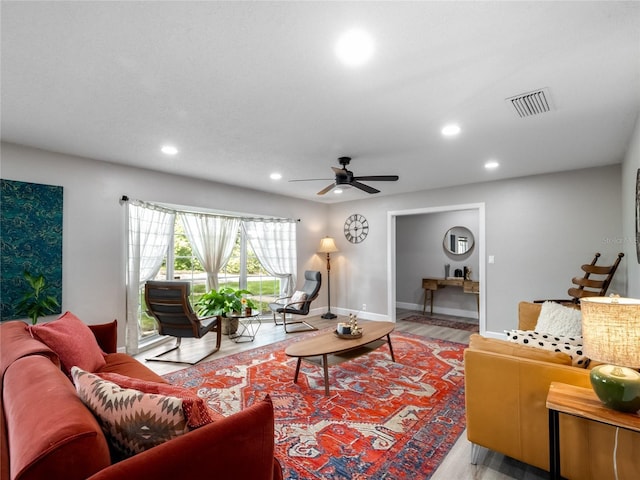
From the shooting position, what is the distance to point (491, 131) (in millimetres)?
2982

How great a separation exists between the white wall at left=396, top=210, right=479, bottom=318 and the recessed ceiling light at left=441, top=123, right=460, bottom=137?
3.98 m

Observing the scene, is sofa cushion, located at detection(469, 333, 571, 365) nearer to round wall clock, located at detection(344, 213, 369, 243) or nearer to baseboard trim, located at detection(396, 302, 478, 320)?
round wall clock, located at detection(344, 213, 369, 243)

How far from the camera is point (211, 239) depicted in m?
5.39

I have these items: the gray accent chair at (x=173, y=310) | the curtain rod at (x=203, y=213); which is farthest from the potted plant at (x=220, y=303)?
the curtain rod at (x=203, y=213)

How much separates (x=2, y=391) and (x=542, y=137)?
14.1ft

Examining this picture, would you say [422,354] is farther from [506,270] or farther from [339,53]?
[339,53]

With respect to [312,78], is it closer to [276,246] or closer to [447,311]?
[276,246]

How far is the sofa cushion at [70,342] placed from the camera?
1.98 metres

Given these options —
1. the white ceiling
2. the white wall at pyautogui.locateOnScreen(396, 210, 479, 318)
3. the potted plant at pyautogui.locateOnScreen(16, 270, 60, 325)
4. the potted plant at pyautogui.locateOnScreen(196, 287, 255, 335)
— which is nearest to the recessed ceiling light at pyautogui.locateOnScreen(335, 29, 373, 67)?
the white ceiling

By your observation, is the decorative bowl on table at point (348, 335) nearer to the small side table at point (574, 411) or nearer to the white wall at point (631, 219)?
the small side table at point (574, 411)

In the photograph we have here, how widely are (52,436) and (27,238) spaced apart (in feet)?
11.2

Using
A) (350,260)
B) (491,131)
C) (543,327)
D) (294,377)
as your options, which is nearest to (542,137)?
(491,131)

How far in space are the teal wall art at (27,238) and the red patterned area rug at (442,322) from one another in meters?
5.51

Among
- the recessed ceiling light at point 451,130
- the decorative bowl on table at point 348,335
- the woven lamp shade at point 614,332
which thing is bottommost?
the decorative bowl on table at point 348,335
